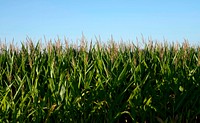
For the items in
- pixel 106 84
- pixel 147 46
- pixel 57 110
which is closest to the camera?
pixel 57 110

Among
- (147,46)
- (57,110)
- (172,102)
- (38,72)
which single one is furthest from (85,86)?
(147,46)

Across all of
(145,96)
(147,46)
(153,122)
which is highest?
(147,46)

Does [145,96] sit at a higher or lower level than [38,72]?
lower

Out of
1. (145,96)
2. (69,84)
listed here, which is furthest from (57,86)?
(145,96)

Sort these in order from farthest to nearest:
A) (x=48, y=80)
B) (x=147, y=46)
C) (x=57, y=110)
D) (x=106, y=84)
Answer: (x=147, y=46), (x=48, y=80), (x=106, y=84), (x=57, y=110)

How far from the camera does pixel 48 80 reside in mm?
4430

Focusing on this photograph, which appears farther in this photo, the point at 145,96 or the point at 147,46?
the point at 147,46

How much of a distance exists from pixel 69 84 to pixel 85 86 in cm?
19

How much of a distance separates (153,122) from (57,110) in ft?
4.27

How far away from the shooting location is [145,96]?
14.1 feet

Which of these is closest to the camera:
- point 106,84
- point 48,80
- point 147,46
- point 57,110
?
point 57,110

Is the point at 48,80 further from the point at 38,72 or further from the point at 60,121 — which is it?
the point at 60,121

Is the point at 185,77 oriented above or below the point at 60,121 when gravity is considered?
above

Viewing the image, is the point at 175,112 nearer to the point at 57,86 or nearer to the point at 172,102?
the point at 172,102
